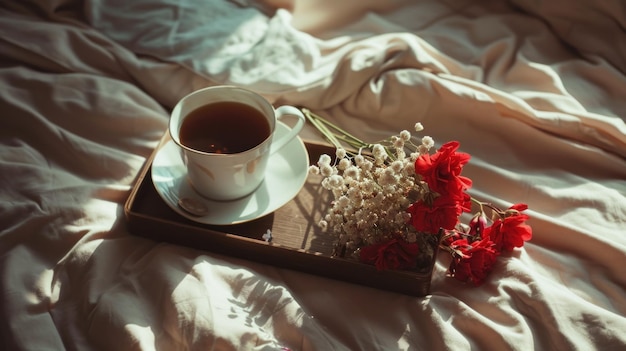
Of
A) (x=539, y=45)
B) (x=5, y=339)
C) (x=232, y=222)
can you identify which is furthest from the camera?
(x=539, y=45)

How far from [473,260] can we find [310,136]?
351 millimetres

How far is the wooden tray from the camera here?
2.88 feet

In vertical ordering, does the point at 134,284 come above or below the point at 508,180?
below

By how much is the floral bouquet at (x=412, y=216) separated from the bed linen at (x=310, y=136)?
0.04m

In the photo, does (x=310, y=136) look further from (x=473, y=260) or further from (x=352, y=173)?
(x=473, y=260)

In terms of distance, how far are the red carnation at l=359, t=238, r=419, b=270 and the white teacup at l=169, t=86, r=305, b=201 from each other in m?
0.21

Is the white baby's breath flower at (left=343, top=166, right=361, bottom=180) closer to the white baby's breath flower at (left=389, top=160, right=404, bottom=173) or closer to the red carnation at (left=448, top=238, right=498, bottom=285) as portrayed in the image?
the white baby's breath flower at (left=389, top=160, right=404, bottom=173)

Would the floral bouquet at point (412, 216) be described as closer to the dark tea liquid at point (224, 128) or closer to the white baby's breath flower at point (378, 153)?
the white baby's breath flower at point (378, 153)

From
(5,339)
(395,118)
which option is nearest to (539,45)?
(395,118)

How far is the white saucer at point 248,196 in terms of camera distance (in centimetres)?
95

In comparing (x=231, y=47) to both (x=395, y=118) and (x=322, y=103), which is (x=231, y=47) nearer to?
(x=322, y=103)

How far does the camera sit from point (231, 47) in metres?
1.18

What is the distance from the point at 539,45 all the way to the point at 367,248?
564mm

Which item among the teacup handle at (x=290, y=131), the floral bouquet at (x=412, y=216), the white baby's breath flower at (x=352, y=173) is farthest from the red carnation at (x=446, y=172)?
the teacup handle at (x=290, y=131)
